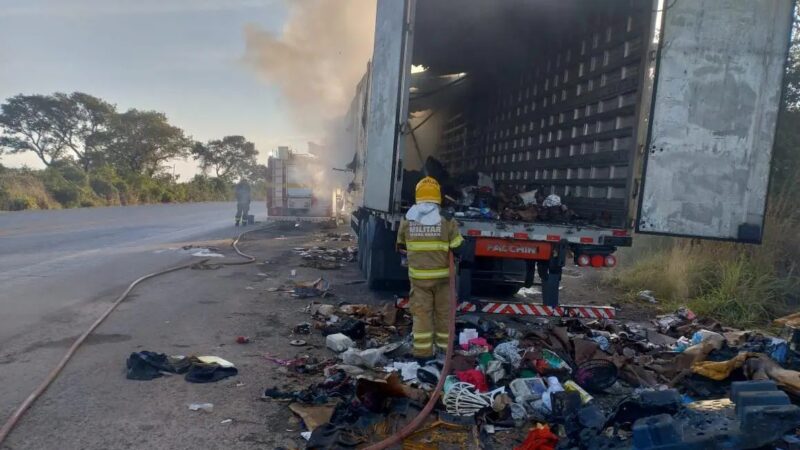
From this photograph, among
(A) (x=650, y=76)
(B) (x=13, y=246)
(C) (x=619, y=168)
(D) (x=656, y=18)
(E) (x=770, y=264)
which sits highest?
(D) (x=656, y=18)

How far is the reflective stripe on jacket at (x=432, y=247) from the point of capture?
16.1 feet

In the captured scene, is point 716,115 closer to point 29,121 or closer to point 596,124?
point 596,124

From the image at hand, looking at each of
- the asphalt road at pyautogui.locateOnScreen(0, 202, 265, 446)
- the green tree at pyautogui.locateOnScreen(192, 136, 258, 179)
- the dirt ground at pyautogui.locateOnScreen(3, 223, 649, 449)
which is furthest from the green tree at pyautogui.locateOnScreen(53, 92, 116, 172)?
the dirt ground at pyautogui.locateOnScreen(3, 223, 649, 449)

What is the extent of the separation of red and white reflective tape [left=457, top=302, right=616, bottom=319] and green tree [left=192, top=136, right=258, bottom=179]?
2174 inches

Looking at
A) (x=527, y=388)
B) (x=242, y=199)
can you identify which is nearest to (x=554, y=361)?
(x=527, y=388)

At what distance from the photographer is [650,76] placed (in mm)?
5441

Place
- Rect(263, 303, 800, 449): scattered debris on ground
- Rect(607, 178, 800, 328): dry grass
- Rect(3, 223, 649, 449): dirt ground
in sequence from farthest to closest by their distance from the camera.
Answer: Rect(607, 178, 800, 328): dry grass → Rect(3, 223, 649, 449): dirt ground → Rect(263, 303, 800, 449): scattered debris on ground

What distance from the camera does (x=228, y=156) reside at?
204 feet

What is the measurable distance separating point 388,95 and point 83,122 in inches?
1632

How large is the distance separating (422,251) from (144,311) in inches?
137

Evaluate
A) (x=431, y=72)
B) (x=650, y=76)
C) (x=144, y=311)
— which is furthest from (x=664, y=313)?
(x=144, y=311)

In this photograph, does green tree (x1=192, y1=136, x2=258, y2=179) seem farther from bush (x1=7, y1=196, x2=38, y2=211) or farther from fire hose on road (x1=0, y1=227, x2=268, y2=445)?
fire hose on road (x1=0, y1=227, x2=268, y2=445)

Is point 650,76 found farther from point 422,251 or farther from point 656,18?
point 422,251

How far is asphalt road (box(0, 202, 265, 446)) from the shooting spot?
15.2 feet
